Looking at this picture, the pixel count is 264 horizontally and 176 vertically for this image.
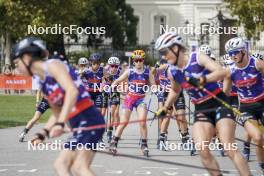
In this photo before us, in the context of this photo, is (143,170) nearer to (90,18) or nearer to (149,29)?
(90,18)

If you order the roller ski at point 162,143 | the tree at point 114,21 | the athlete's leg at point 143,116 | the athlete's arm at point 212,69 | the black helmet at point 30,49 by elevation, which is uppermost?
the tree at point 114,21

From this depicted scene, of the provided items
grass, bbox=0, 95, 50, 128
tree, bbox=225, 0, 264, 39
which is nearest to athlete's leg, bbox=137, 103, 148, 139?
grass, bbox=0, 95, 50, 128

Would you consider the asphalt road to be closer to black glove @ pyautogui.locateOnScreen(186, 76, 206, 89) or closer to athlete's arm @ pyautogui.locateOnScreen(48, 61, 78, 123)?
black glove @ pyautogui.locateOnScreen(186, 76, 206, 89)

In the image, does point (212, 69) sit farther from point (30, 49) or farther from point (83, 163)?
point (30, 49)

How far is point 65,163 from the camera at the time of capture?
9203 millimetres

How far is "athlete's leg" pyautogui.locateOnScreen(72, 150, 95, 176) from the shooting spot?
29.7 ft

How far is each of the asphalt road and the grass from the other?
5898mm

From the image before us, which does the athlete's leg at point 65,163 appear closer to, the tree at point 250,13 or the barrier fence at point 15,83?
Result: the tree at point 250,13

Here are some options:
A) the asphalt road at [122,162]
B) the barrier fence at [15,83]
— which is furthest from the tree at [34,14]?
the asphalt road at [122,162]

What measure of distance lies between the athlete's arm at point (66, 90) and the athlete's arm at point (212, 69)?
2.59 meters

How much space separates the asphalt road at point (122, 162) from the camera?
14008 millimetres

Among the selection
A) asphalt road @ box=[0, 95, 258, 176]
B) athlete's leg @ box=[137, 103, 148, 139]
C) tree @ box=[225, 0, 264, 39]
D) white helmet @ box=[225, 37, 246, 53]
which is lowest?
asphalt road @ box=[0, 95, 258, 176]

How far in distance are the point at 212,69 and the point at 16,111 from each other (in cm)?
2200

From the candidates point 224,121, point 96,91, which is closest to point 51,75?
point 224,121
